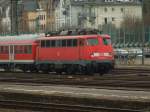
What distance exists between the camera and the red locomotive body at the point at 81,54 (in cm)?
3516

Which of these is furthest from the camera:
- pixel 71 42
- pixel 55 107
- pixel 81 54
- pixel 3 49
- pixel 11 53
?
pixel 3 49

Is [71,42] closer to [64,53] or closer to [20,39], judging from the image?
[64,53]

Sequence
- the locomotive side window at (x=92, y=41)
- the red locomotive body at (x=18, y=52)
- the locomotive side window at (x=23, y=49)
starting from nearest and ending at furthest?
the locomotive side window at (x=92, y=41) < the red locomotive body at (x=18, y=52) < the locomotive side window at (x=23, y=49)

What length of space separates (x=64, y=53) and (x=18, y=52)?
743 cm

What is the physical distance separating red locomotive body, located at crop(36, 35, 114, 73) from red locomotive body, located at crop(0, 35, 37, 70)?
125 inches

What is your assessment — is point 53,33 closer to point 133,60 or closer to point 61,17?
point 133,60

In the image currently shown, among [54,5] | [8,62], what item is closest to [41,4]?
[54,5]

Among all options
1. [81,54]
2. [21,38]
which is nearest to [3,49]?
[21,38]

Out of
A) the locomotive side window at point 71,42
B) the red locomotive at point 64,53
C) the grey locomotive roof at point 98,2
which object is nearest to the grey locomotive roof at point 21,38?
the red locomotive at point 64,53

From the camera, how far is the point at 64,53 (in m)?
37.3

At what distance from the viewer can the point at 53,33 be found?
39312mm

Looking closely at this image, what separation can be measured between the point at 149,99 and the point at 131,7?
12178 cm

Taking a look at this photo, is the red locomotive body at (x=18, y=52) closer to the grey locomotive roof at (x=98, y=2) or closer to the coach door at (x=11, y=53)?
the coach door at (x=11, y=53)

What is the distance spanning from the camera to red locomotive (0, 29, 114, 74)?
35.3 m
